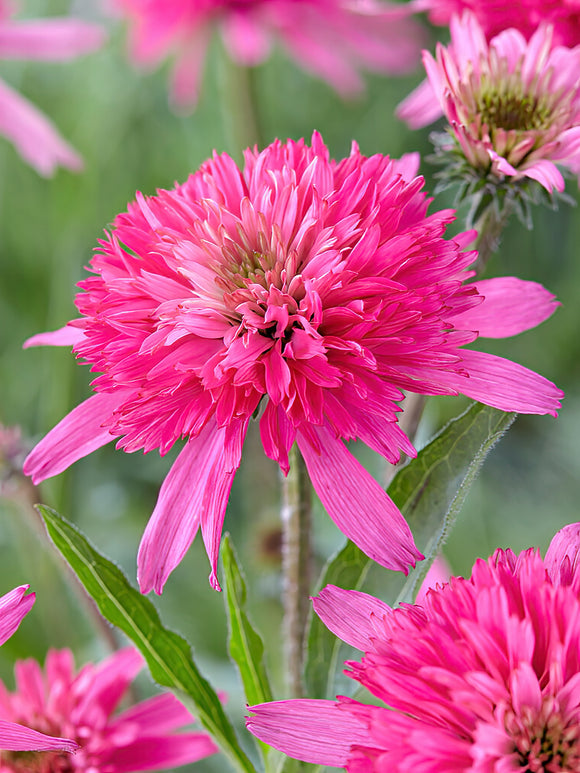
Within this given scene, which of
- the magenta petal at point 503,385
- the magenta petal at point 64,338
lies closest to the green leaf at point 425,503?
the magenta petal at point 503,385

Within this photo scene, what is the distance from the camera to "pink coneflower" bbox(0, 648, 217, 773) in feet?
1.05

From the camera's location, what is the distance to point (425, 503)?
0.91 feet

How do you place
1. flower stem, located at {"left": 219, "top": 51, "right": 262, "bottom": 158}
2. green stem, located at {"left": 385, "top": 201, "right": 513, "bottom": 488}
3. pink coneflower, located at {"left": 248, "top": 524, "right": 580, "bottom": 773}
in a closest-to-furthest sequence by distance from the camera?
pink coneflower, located at {"left": 248, "top": 524, "right": 580, "bottom": 773} < green stem, located at {"left": 385, "top": 201, "right": 513, "bottom": 488} < flower stem, located at {"left": 219, "top": 51, "right": 262, "bottom": 158}

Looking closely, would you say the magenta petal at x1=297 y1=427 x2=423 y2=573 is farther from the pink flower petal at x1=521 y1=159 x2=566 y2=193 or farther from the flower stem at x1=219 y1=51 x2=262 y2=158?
the flower stem at x1=219 y1=51 x2=262 y2=158

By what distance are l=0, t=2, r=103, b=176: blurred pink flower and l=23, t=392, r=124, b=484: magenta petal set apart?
0.96 ft

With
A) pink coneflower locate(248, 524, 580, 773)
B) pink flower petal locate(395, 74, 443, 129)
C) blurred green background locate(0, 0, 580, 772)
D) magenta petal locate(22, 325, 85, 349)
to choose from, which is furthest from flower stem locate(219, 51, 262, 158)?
pink coneflower locate(248, 524, 580, 773)

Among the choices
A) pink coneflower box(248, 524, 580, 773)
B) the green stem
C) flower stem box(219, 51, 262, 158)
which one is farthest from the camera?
flower stem box(219, 51, 262, 158)

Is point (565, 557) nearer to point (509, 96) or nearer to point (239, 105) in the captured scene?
point (509, 96)

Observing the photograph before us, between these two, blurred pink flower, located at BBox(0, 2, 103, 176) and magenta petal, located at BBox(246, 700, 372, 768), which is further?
blurred pink flower, located at BBox(0, 2, 103, 176)

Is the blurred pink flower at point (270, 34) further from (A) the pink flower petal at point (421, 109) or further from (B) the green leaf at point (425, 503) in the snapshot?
(B) the green leaf at point (425, 503)

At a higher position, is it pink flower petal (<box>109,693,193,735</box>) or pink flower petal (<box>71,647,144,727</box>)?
pink flower petal (<box>71,647,144,727</box>)

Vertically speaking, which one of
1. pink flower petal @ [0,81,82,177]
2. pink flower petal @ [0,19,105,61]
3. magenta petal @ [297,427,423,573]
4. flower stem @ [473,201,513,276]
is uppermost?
pink flower petal @ [0,19,105,61]

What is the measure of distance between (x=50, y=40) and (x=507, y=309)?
15.3 inches

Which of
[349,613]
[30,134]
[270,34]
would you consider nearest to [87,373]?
[30,134]
